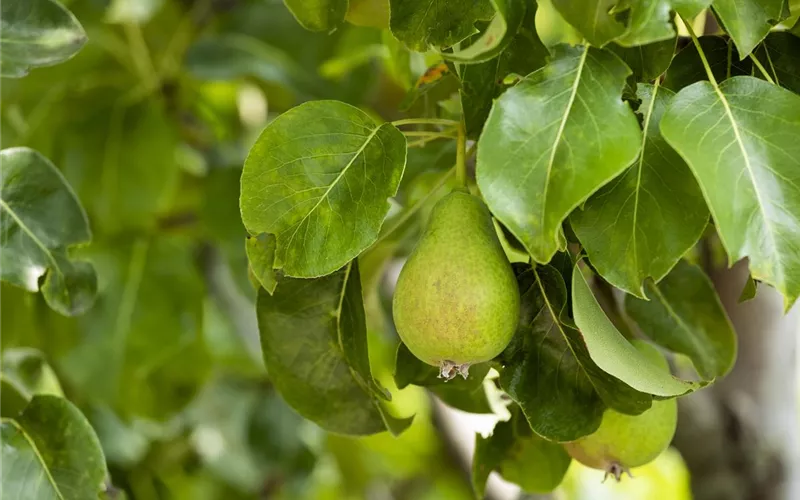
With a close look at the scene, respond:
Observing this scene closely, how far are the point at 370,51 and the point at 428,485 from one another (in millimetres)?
1109

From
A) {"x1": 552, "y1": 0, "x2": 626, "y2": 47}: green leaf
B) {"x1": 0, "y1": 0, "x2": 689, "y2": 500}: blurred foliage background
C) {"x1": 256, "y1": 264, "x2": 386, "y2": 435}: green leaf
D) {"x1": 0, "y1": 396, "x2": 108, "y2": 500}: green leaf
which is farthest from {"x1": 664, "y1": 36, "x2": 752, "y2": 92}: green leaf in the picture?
{"x1": 0, "y1": 396, "x2": 108, "y2": 500}: green leaf

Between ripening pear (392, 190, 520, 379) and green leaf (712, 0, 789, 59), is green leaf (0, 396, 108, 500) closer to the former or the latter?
ripening pear (392, 190, 520, 379)

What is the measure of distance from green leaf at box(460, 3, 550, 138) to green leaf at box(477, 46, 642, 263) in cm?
4

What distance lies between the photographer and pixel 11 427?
0.65 m

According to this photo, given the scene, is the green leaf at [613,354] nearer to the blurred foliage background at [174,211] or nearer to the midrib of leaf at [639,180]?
the midrib of leaf at [639,180]

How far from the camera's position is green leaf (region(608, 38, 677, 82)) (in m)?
0.49

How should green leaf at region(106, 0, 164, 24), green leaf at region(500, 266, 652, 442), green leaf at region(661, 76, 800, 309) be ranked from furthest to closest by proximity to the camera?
green leaf at region(106, 0, 164, 24) < green leaf at region(500, 266, 652, 442) < green leaf at region(661, 76, 800, 309)

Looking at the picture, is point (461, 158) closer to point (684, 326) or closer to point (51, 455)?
point (684, 326)

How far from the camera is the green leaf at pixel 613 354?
1.55 feet

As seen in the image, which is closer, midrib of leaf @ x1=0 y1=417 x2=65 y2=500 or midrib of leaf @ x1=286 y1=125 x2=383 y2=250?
midrib of leaf @ x1=286 y1=125 x2=383 y2=250

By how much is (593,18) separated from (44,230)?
410 mm

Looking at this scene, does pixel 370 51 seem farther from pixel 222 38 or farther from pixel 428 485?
pixel 428 485

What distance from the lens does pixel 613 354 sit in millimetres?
485

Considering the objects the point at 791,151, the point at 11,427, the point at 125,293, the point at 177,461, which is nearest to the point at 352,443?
the point at 177,461
